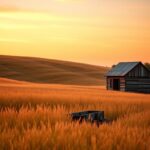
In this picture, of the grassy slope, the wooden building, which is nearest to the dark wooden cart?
the wooden building

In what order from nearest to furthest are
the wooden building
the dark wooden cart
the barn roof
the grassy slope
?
the dark wooden cart < the wooden building < the barn roof < the grassy slope

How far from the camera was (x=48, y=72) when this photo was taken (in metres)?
117

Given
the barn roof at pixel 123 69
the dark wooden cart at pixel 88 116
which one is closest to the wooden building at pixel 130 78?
the barn roof at pixel 123 69

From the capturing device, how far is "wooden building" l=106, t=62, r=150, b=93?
4900 centimetres

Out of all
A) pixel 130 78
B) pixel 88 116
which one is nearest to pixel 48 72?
pixel 130 78

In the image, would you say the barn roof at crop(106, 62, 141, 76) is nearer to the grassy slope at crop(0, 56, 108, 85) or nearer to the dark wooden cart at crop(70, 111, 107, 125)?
the dark wooden cart at crop(70, 111, 107, 125)

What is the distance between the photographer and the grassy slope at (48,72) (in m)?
106

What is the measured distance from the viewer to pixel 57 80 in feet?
344

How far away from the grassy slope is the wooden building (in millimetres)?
48628

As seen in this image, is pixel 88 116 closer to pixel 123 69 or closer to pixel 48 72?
pixel 123 69

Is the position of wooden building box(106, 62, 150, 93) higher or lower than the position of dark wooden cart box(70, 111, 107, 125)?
higher

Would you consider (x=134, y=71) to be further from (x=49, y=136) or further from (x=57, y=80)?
(x=57, y=80)

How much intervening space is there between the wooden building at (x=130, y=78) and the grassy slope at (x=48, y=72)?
48628mm

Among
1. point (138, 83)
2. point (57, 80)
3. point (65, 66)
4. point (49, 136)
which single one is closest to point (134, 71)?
point (138, 83)
